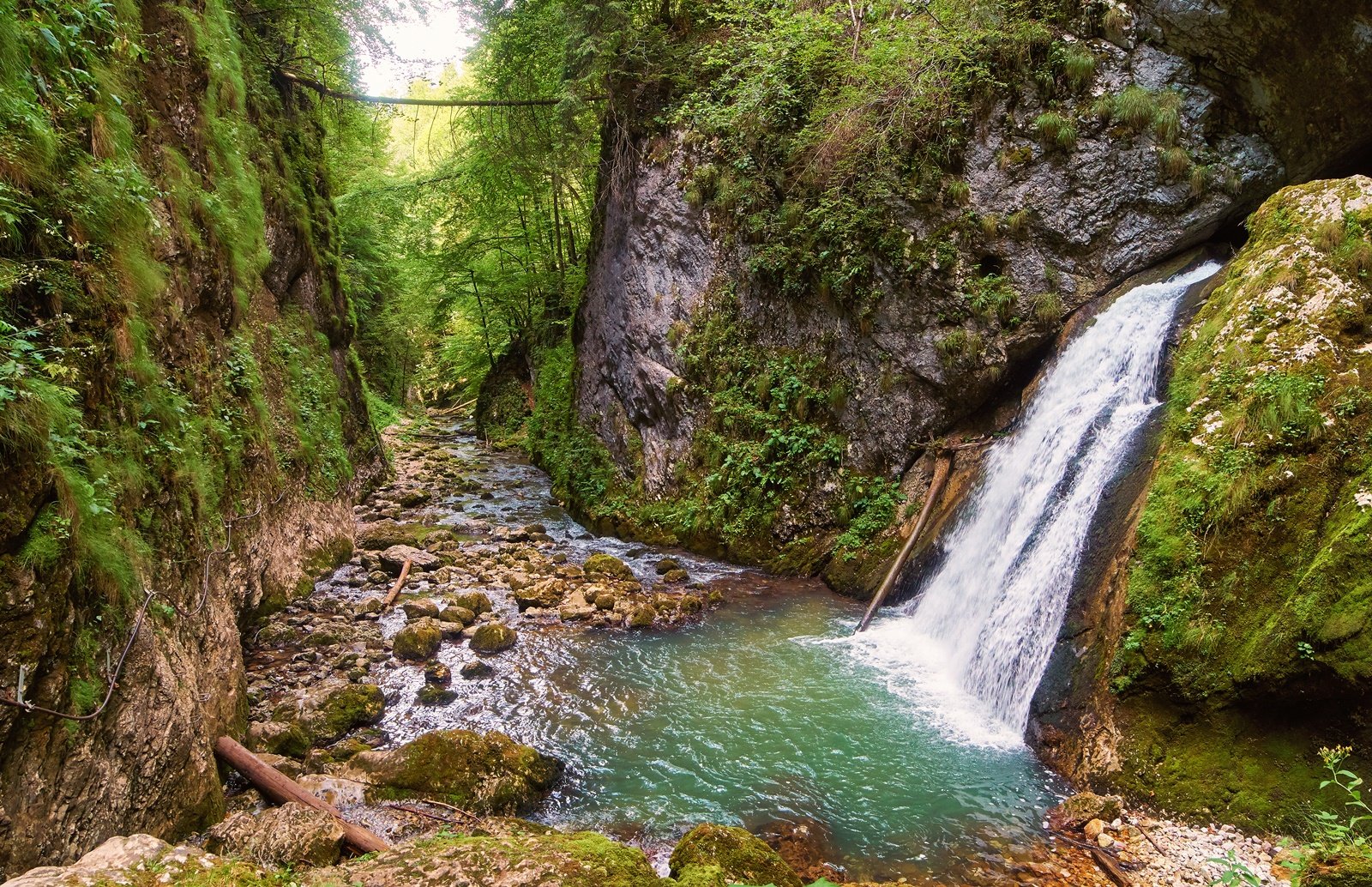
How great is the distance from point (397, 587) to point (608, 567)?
306cm

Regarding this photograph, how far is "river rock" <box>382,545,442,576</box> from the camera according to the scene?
10.2 metres

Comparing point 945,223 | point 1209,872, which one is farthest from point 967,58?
point 1209,872

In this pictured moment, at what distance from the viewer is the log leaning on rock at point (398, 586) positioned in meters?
8.91

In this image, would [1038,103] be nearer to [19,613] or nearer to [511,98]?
[511,98]

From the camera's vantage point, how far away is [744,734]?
247 inches

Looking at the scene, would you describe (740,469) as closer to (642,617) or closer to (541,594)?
(642,617)

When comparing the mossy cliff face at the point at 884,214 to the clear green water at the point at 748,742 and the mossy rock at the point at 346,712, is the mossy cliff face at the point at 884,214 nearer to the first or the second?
the clear green water at the point at 748,742

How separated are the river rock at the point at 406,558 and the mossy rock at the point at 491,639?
2.81m

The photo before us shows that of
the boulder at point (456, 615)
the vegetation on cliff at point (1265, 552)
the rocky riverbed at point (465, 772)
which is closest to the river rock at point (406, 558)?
the rocky riverbed at point (465, 772)

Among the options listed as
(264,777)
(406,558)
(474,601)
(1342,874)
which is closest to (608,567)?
(474,601)

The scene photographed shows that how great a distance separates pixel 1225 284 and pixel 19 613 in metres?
9.83

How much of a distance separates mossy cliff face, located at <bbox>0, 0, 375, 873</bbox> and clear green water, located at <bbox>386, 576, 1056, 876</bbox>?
242cm

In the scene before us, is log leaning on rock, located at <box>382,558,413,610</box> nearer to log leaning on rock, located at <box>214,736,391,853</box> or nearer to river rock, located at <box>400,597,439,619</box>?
river rock, located at <box>400,597,439,619</box>

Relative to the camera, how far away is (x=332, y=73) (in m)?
12.8
